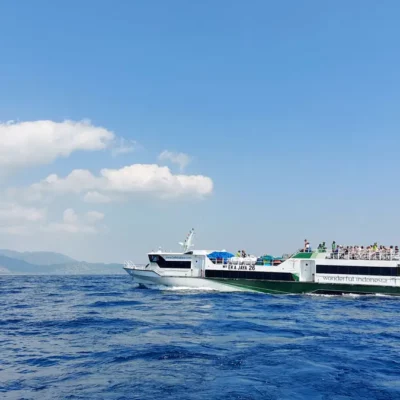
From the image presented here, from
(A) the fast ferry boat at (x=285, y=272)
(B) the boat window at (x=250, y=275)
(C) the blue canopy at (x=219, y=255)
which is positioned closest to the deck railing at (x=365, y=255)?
(A) the fast ferry boat at (x=285, y=272)

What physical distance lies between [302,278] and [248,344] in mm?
26408

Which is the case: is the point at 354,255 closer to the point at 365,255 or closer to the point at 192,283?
the point at 365,255

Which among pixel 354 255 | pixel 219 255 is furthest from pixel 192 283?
pixel 354 255

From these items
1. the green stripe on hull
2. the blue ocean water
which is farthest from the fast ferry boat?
the blue ocean water

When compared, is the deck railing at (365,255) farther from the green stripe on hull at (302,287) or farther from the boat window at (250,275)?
the boat window at (250,275)

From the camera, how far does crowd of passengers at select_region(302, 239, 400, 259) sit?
42219 millimetres

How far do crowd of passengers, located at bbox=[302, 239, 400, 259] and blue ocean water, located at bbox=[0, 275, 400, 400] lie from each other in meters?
11.8

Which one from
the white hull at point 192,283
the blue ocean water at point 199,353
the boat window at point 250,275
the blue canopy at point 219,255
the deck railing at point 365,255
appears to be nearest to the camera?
the blue ocean water at point 199,353

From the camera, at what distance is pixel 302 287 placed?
1670 inches

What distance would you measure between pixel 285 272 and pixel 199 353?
28.1 m

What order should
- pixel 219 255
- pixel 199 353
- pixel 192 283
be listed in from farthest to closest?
pixel 219 255 < pixel 192 283 < pixel 199 353

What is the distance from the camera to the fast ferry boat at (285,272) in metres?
41.8

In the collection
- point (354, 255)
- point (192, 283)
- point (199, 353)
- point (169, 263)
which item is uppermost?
point (354, 255)

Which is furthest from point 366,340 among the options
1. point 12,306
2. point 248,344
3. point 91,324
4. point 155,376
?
point 12,306
